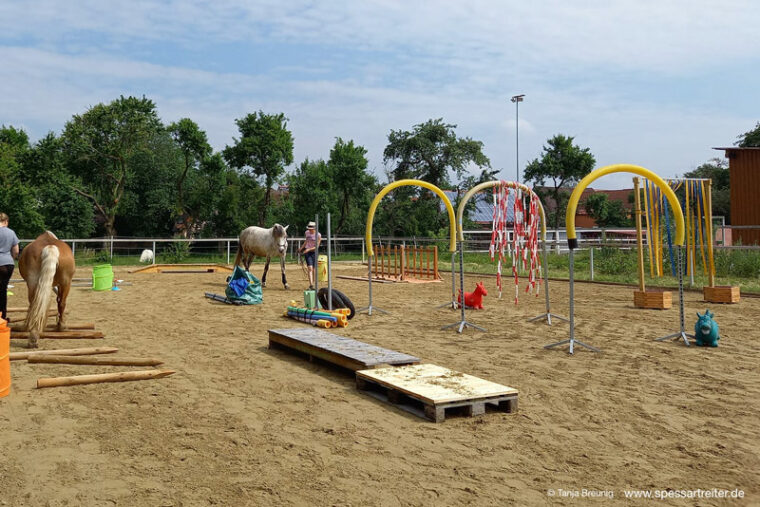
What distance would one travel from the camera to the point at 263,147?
104 feet

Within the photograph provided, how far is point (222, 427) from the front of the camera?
4.80m

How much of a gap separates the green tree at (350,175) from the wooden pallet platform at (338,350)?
25.6 metres

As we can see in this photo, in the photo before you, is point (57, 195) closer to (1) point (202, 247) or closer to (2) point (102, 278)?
(1) point (202, 247)

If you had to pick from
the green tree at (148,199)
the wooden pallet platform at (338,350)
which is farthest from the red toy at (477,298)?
the green tree at (148,199)

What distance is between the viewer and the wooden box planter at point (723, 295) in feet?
40.9

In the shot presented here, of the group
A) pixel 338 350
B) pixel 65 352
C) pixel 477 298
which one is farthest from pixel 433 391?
pixel 477 298

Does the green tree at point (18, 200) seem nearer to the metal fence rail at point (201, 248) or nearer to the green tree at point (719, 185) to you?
the metal fence rail at point (201, 248)

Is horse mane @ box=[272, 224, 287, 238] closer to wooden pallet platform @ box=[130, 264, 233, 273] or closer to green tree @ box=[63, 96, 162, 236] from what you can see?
wooden pallet platform @ box=[130, 264, 233, 273]

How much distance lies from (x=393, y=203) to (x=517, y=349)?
93.8 ft

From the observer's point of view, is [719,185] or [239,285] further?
[719,185]

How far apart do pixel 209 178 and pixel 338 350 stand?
30.0 m

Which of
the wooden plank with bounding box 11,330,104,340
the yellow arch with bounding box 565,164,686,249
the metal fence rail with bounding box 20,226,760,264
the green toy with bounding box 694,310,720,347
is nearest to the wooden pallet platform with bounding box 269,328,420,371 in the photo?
the wooden plank with bounding box 11,330,104,340

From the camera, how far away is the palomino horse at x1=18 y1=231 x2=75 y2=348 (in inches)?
291

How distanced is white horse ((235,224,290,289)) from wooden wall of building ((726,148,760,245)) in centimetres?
1842
